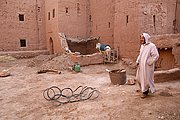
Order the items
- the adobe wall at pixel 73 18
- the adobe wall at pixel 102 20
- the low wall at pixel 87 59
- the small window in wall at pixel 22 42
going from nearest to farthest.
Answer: the low wall at pixel 87 59 < the adobe wall at pixel 102 20 < the adobe wall at pixel 73 18 < the small window in wall at pixel 22 42

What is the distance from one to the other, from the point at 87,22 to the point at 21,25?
6.33 meters

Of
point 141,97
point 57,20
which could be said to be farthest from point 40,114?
point 57,20

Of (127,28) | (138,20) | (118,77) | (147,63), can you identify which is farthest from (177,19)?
(147,63)

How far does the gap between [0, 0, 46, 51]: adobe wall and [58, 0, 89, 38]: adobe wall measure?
374 cm

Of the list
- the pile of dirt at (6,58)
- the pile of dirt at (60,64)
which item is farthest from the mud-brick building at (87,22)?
the pile of dirt at (60,64)

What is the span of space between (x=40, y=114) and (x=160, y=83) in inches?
194

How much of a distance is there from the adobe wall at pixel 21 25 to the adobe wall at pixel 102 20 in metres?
5.36

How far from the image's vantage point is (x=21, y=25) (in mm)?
20281

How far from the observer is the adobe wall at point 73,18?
1841cm

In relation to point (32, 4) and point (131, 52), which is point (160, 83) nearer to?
point (131, 52)

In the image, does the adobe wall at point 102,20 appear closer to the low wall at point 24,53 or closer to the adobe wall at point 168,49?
the adobe wall at point 168,49

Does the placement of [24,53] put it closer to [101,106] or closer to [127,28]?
[127,28]

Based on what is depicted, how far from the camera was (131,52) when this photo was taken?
1466 cm

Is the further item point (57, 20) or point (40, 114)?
point (57, 20)
